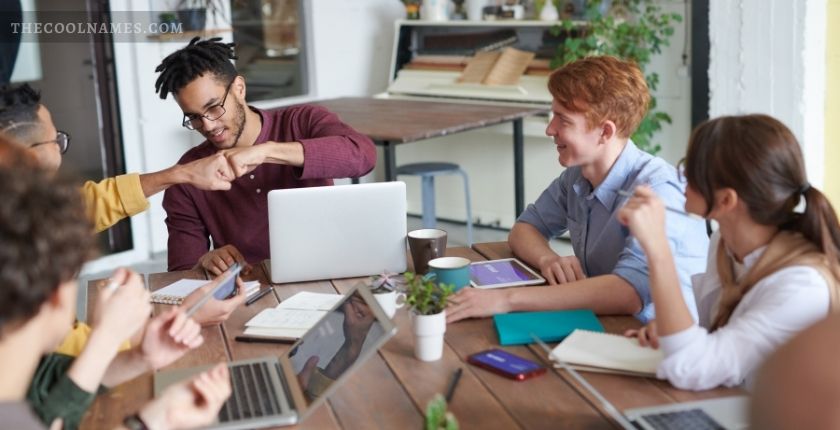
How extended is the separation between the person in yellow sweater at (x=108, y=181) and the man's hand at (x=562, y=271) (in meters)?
0.70

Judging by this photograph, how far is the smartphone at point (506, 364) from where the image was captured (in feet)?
5.58

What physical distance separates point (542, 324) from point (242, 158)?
3.06 feet

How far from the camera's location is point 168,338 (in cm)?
162

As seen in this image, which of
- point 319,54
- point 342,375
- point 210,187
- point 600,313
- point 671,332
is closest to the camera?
point 342,375

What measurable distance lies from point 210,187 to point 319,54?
330cm

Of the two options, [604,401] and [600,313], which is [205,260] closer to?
[600,313]

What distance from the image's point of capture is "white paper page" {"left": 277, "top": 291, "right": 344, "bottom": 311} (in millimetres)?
2115

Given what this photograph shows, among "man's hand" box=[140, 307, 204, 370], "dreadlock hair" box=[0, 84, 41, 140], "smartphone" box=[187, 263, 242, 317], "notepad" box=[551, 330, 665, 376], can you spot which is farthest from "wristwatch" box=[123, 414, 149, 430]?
"dreadlock hair" box=[0, 84, 41, 140]

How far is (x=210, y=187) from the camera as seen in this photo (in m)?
2.43

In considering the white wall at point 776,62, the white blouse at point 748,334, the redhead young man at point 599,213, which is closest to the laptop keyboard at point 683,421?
the white blouse at point 748,334

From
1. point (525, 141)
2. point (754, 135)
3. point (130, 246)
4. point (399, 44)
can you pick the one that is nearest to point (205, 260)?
point (754, 135)

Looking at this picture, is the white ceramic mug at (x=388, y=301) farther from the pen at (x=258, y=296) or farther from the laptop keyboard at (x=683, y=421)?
the laptop keyboard at (x=683, y=421)

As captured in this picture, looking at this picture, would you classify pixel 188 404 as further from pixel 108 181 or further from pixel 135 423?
pixel 108 181

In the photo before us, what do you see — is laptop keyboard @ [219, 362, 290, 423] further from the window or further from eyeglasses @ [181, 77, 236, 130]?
the window
